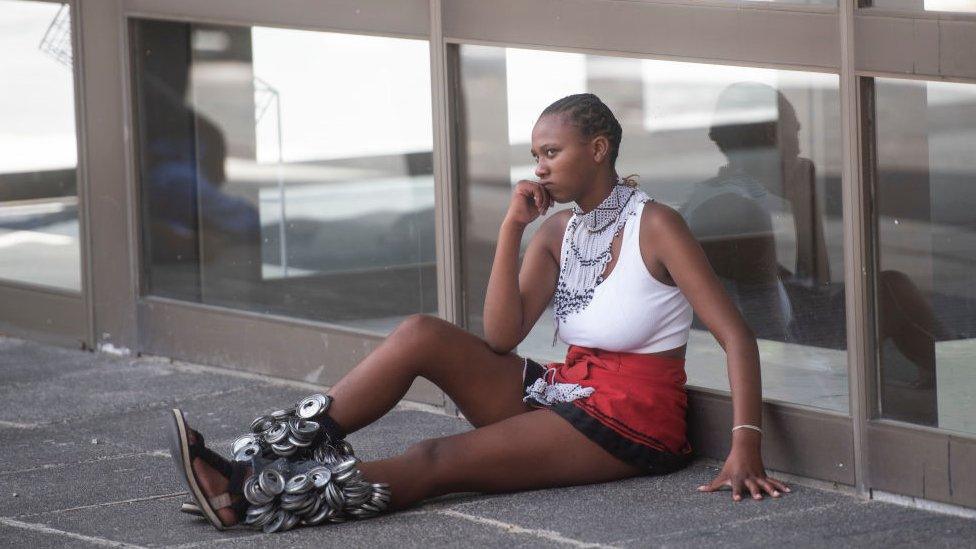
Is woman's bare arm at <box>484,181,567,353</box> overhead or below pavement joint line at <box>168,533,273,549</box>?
overhead

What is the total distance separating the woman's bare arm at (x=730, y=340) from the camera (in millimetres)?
4090

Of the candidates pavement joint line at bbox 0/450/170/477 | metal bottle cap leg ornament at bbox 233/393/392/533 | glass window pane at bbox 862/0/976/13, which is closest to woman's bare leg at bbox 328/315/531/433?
metal bottle cap leg ornament at bbox 233/393/392/533

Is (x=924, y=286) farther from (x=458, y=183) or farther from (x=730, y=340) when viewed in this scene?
(x=458, y=183)

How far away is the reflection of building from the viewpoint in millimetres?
4105

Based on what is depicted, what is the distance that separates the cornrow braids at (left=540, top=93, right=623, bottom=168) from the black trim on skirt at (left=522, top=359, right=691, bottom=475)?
68cm

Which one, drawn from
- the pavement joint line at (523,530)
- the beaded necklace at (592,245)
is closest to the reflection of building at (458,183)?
the beaded necklace at (592,245)

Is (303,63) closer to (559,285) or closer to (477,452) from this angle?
(559,285)

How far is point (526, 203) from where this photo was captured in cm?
437

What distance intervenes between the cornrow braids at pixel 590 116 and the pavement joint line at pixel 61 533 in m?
1.69

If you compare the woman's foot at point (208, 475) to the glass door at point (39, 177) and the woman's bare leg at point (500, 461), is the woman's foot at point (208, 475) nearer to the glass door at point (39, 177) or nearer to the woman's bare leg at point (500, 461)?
the woman's bare leg at point (500, 461)

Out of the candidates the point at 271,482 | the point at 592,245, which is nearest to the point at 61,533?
the point at 271,482

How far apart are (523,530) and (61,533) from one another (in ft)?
4.25

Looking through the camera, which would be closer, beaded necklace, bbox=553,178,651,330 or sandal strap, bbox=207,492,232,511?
sandal strap, bbox=207,492,232,511

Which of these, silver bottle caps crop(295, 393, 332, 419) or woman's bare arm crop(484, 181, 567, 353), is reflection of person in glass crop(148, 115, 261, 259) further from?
silver bottle caps crop(295, 393, 332, 419)
